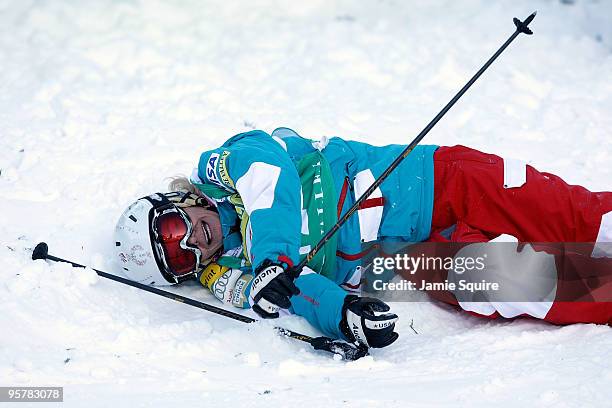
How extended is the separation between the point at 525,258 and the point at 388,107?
2280 millimetres

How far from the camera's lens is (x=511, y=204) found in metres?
3.65

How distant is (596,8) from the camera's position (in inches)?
257

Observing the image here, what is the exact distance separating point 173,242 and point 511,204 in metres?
1.72

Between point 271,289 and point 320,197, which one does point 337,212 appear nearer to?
point 320,197

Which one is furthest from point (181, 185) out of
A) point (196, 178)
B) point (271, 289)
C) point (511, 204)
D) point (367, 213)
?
point (511, 204)

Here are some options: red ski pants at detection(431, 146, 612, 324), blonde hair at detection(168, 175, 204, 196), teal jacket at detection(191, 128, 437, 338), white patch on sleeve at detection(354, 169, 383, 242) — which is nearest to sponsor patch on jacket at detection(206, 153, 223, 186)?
teal jacket at detection(191, 128, 437, 338)

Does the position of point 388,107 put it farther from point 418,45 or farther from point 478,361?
point 478,361

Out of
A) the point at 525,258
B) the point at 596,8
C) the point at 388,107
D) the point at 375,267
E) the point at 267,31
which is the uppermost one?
the point at 596,8

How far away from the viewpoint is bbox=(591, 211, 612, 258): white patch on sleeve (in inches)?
142

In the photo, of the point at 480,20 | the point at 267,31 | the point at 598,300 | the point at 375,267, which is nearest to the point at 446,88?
the point at 480,20

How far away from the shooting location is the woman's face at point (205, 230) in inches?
145

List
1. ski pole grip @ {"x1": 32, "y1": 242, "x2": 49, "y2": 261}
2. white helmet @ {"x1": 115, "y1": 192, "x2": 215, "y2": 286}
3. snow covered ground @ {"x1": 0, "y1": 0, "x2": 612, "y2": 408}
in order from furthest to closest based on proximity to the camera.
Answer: white helmet @ {"x1": 115, "y1": 192, "x2": 215, "y2": 286}, ski pole grip @ {"x1": 32, "y1": 242, "x2": 49, "y2": 261}, snow covered ground @ {"x1": 0, "y1": 0, "x2": 612, "y2": 408}

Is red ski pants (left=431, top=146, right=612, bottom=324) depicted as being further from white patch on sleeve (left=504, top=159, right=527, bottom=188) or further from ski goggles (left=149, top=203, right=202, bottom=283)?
ski goggles (left=149, top=203, right=202, bottom=283)

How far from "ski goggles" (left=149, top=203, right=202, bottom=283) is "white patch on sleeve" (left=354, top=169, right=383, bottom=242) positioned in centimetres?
85
